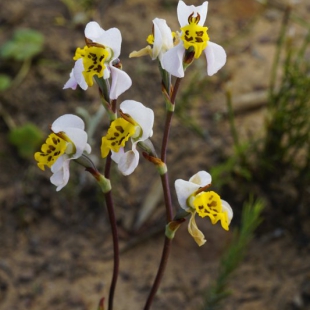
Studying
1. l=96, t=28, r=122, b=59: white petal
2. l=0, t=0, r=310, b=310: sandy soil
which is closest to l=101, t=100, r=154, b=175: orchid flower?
l=96, t=28, r=122, b=59: white petal

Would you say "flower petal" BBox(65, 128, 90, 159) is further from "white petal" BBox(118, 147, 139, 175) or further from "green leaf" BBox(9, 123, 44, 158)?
"green leaf" BBox(9, 123, 44, 158)

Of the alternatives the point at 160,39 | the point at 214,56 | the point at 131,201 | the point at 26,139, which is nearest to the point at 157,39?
the point at 160,39

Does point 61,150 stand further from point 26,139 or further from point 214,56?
point 26,139

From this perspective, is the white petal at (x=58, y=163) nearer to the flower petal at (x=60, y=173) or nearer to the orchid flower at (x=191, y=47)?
the flower petal at (x=60, y=173)

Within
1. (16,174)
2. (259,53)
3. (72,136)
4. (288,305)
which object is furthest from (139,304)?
(259,53)

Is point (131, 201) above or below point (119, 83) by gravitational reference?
above

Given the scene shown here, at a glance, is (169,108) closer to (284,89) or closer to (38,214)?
(284,89)

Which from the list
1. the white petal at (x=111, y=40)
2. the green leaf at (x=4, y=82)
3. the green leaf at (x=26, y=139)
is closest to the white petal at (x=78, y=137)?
the white petal at (x=111, y=40)
